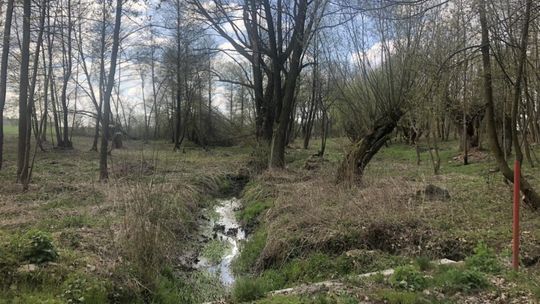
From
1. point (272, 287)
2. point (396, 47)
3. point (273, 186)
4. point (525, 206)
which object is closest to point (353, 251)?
point (272, 287)

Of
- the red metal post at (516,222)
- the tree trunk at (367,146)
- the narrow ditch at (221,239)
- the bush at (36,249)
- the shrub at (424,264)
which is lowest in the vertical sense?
the narrow ditch at (221,239)

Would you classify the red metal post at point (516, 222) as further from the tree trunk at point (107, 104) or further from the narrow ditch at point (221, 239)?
the tree trunk at point (107, 104)

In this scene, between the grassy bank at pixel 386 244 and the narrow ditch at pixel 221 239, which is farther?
the narrow ditch at pixel 221 239

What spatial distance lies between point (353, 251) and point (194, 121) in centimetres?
3025

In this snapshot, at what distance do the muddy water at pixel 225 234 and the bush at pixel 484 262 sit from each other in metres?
3.64

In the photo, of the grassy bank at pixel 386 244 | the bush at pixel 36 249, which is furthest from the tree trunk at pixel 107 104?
the bush at pixel 36 249

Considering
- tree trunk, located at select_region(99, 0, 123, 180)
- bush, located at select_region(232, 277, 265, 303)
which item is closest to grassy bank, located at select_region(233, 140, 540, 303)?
bush, located at select_region(232, 277, 265, 303)

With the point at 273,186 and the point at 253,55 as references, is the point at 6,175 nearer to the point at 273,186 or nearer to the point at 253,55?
the point at 273,186

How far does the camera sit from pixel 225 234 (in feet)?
34.7

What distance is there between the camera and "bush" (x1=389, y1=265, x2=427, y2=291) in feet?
17.0

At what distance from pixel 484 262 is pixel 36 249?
5925mm

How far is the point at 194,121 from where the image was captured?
36.1m

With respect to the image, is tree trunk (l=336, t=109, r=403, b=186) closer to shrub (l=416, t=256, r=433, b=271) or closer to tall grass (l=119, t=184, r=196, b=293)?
shrub (l=416, t=256, r=433, b=271)

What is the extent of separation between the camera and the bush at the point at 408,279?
5.17 m
